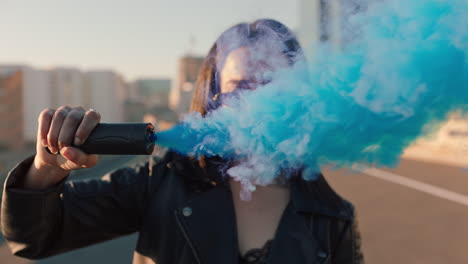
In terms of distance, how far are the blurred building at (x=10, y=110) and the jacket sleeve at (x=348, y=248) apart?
59041 millimetres

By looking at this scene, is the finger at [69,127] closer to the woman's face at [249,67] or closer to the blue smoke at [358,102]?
the blue smoke at [358,102]

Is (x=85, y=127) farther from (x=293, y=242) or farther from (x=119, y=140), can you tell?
(x=293, y=242)

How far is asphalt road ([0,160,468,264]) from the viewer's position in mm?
4910

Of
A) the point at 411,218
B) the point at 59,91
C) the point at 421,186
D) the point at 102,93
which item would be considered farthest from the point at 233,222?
the point at 59,91

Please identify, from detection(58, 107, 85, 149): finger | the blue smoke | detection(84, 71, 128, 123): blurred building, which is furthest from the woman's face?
detection(84, 71, 128, 123): blurred building

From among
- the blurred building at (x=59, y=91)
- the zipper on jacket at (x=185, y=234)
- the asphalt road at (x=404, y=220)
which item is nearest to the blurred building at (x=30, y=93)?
the blurred building at (x=59, y=91)

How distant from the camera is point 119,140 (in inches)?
48.3

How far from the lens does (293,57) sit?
1532mm

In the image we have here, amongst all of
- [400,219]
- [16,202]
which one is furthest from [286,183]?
[400,219]

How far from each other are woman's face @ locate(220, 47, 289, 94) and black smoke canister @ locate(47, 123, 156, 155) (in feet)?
1.79

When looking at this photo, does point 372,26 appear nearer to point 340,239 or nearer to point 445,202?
point 340,239

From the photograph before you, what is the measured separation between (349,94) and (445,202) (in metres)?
8.02

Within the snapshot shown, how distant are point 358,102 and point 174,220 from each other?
106cm

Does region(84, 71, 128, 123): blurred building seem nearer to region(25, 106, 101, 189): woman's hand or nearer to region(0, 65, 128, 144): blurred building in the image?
region(0, 65, 128, 144): blurred building
